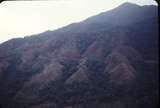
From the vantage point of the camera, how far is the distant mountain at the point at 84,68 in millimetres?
39156

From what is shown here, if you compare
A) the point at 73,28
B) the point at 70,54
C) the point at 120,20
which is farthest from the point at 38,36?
the point at 120,20

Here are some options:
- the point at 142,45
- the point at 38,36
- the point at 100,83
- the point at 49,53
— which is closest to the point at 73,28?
the point at 38,36

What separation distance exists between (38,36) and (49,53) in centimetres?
1037

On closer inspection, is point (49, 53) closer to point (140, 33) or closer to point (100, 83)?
point (100, 83)

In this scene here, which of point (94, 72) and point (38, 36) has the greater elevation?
point (38, 36)

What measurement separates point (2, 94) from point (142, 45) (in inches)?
1039

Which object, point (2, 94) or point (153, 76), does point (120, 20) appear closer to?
point (153, 76)

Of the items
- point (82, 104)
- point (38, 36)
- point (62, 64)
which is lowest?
point (82, 104)

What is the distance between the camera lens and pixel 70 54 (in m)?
51.6

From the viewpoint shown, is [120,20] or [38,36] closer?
[38,36]

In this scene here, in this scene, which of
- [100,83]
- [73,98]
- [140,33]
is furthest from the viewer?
[140,33]

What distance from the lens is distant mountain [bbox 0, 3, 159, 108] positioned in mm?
39156

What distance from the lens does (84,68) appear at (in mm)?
45375

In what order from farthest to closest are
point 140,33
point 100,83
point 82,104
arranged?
1. point 140,33
2. point 100,83
3. point 82,104
